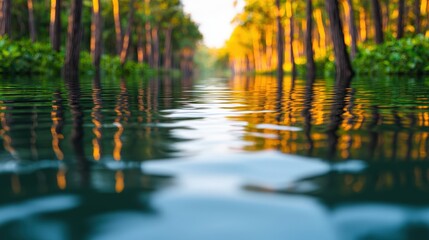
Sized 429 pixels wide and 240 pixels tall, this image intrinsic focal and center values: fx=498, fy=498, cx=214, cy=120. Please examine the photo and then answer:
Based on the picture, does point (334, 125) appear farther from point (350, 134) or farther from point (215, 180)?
point (215, 180)

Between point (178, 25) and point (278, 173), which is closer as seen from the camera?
point (278, 173)

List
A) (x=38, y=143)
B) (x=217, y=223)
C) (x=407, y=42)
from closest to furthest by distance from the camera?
(x=217, y=223) < (x=38, y=143) < (x=407, y=42)

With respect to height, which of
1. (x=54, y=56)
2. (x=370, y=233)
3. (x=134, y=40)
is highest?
(x=134, y=40)

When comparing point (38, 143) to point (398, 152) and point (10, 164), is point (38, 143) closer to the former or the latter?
point (10, 164)

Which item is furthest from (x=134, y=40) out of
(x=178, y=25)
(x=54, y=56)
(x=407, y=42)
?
(x=407, y=42)

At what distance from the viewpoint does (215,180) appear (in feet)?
7.35

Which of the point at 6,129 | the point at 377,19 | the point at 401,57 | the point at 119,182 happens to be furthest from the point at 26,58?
the point at 119,182

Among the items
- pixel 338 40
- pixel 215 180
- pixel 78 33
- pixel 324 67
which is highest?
pixel 78 33

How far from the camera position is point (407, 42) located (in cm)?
1694

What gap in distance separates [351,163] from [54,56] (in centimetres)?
1864

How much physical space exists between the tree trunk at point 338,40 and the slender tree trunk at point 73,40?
8263 millimetres

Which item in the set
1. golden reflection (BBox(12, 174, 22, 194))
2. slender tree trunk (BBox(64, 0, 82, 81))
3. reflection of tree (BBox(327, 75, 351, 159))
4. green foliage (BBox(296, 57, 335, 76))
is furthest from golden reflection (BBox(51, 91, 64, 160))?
green foliage (BBox(296, 57, 335, 76))

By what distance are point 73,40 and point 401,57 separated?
36.8 feet

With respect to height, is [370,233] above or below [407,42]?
below
